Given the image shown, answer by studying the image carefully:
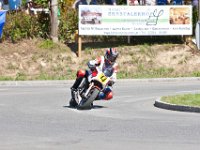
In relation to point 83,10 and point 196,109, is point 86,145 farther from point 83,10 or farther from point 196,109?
point 83,10

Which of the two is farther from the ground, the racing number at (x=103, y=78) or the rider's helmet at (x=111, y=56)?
the rider's helmet at (x=111, y=56)

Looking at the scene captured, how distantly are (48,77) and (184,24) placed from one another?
684 cm

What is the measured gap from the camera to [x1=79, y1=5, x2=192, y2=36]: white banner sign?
33.0m

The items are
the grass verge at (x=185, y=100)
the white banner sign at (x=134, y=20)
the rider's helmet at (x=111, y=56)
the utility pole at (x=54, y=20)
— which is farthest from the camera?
the utility pole at (x=54, y=20)

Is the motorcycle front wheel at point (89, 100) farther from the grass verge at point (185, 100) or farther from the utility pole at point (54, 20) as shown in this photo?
the utility pole at point (54, 20)

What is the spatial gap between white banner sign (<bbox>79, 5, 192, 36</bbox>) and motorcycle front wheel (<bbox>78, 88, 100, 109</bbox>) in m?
14.2

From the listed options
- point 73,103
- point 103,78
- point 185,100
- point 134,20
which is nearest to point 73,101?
point 73,103

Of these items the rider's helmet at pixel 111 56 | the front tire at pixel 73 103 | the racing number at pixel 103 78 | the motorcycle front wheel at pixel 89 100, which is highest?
the rider's helmet at pixel 111 56

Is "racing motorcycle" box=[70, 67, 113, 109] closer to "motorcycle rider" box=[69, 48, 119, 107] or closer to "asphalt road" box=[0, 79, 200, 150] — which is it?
"motorcycle rider" box=[69, 48, 119, 107]

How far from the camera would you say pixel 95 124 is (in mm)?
15367

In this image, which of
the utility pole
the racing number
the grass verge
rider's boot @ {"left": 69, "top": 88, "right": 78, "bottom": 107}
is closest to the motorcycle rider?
the racing number

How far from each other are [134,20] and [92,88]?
49.0 feet

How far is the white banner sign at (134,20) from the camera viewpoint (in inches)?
1300

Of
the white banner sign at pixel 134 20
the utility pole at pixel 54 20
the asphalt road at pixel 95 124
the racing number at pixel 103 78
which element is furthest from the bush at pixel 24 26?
the racing number at pixel 103 78
